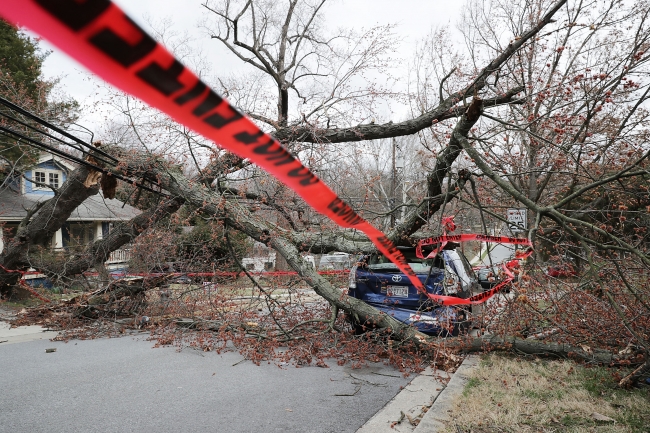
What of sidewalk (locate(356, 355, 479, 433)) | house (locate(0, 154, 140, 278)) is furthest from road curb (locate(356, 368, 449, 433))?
house (locate(0, 154, 140, 278))

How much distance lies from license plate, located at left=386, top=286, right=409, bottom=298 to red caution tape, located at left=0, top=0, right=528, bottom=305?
5.28 metres

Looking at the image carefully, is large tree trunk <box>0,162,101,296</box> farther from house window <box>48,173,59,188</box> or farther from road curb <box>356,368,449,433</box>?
house window <box>48,173,59,188</box>

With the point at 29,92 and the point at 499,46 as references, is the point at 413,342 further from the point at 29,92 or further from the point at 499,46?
the point at 29,92

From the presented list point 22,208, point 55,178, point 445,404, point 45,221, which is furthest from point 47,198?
point 445,404

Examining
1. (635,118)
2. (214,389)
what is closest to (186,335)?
(214,389)

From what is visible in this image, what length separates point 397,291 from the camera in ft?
21.5

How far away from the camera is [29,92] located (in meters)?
16.1

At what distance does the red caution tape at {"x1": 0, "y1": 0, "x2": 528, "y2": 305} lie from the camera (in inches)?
42.8

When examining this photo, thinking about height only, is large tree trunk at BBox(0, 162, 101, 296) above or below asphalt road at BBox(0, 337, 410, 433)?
above

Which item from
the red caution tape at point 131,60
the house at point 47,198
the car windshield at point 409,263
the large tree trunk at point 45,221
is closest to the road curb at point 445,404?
the car windshield at point 409,263

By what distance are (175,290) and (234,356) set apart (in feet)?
Answer: 9.26

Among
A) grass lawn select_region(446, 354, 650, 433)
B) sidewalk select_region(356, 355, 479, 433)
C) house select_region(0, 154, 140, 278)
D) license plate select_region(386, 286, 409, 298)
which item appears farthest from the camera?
house select_region(0, 154, 140, 278)

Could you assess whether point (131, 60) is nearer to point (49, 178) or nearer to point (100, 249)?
point (100, 249)

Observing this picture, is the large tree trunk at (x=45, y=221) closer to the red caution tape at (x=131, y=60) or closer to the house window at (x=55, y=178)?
the red caution tape at (x=131, y=60)
